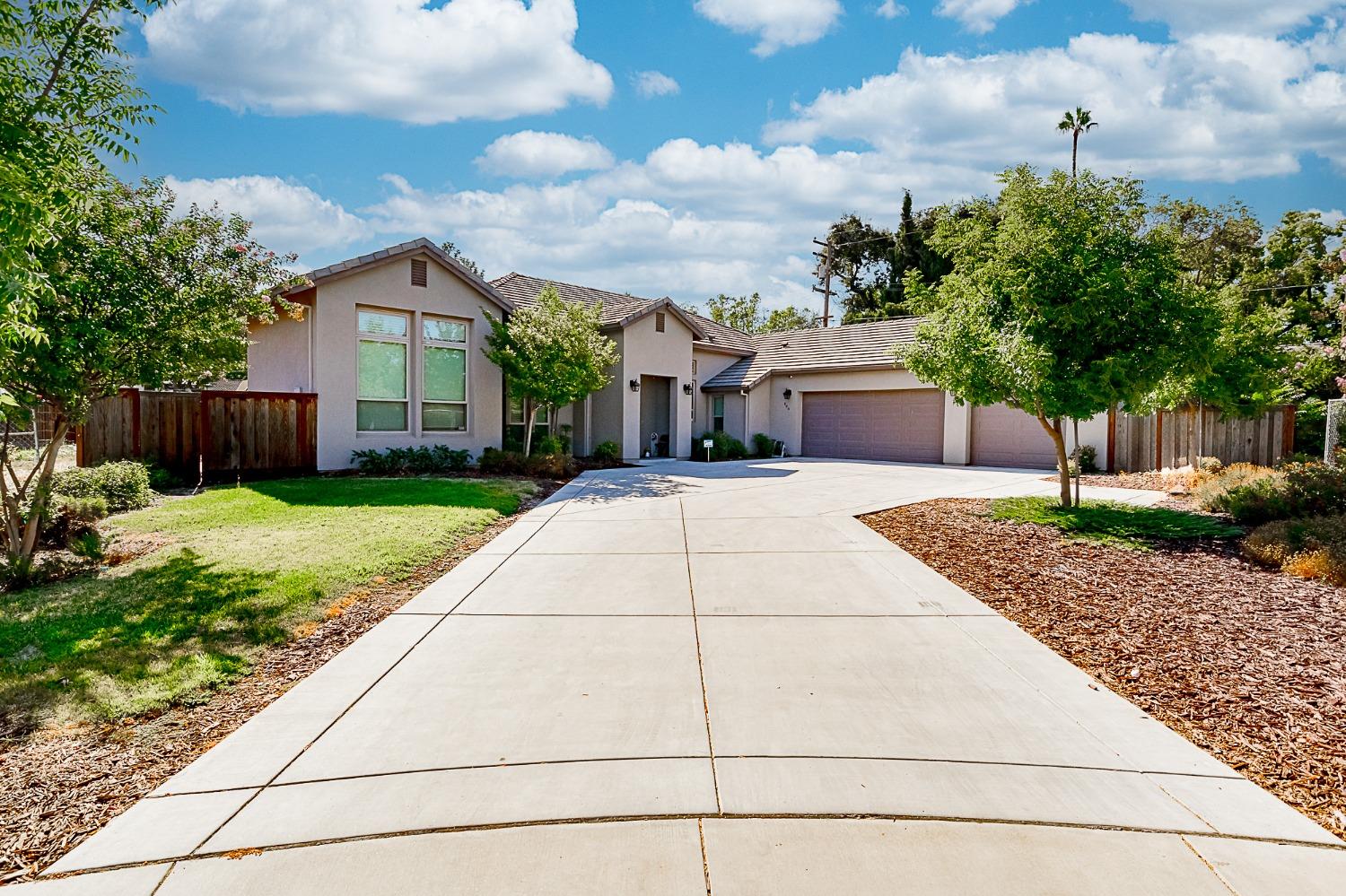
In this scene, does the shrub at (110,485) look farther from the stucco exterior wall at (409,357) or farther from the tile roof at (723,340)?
the tile roof at (723,340)

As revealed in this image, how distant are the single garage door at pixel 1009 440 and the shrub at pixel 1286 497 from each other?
8.63 m

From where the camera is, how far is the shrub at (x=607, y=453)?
18375 mm

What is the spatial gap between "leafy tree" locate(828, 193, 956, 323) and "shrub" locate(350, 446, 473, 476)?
28175mm

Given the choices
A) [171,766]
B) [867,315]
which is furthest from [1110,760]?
[867,315]

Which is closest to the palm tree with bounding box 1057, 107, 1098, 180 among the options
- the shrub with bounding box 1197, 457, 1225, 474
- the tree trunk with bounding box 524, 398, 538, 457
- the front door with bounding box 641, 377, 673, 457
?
the shrub with bounding box 1197, 457, 1225, 474

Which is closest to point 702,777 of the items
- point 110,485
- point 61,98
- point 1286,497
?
point 61,98

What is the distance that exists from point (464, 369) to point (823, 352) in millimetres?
11959

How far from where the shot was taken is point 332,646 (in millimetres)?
5113

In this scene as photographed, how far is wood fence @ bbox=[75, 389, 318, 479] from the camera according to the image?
1294 centimetres

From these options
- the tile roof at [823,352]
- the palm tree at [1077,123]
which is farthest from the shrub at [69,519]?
the palm tree at [1077,123]

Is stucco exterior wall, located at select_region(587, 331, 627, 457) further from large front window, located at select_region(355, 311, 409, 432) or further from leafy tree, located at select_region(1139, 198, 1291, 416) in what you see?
leafy tree, located at select_region(1139, 198, 1291, 416)

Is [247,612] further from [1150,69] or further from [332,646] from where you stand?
[1150,69]

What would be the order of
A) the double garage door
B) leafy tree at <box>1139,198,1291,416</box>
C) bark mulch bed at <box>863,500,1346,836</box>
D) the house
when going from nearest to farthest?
bark mulch bed at <box>863,500,1346,836</box> < leafy tree at <box>1139,198,1291,416</box> < the house < the double garage door

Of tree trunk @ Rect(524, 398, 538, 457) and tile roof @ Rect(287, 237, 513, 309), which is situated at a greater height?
tile roof @ Rect(287, 237, 513, 309)
